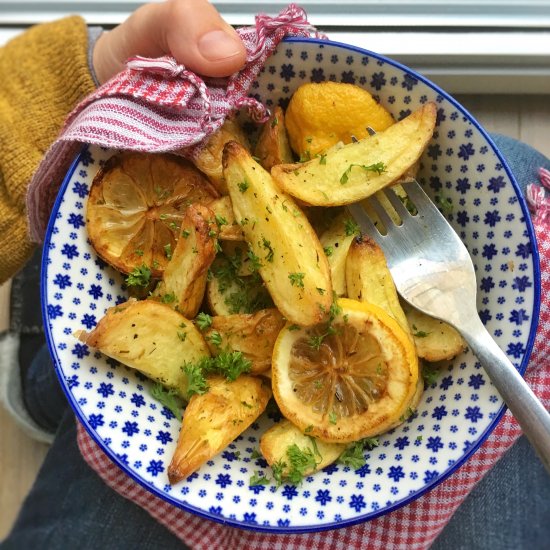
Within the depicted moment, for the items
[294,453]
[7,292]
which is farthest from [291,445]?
[7,292]

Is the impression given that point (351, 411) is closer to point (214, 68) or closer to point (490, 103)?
point (214, 68)

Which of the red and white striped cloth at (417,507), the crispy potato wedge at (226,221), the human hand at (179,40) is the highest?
the human hand at (179,40)

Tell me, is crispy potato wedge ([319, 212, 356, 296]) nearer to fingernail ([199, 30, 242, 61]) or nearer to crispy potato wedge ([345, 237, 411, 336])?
crispy potato wedge ([345, 237, 411, 336])

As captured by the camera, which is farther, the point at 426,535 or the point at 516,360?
the point at 426,535

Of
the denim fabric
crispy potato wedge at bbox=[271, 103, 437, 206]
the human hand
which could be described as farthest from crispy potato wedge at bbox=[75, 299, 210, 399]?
the denim fabric

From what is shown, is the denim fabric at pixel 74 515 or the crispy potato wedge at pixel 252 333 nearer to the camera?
the crispy potato wedge at pixel 252 333

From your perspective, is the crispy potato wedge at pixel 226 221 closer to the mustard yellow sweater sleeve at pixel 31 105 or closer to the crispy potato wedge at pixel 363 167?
the crispy potato wedge at pixel 363 167

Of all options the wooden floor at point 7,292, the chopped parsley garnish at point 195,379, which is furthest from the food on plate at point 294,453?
the wooden floor at point 7,292

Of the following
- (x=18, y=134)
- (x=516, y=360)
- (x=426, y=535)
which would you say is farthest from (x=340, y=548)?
(x=18, y=134)
